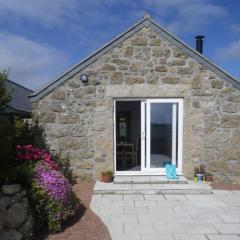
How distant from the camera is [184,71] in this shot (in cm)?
945

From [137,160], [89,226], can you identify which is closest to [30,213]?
[89,226]

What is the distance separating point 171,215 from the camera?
22.2 feet

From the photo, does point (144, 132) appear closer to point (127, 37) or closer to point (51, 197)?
point (127, 37)

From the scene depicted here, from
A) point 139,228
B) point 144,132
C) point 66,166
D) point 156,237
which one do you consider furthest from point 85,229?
point 144,132

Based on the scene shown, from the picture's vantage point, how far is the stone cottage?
31.0 feet

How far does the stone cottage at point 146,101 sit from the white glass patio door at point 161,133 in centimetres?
3

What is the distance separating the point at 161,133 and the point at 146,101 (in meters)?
1.05

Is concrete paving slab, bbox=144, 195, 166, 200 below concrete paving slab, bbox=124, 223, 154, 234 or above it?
above

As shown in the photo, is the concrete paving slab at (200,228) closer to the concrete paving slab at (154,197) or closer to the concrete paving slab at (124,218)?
the concrete paving slab at (124,218)

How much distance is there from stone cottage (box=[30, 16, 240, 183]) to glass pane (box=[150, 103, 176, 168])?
0.13 feet

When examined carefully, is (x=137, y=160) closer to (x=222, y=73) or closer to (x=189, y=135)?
(x=189, y=135)

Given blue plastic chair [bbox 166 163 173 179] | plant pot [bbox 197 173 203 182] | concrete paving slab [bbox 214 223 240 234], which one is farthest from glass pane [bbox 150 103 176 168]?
concrete paving slab [bbox 214 223 240 234]

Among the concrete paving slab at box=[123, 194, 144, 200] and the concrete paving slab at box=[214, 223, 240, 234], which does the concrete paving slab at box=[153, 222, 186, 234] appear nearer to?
the concrete paving slab at box=[214, 223, 240, 234]

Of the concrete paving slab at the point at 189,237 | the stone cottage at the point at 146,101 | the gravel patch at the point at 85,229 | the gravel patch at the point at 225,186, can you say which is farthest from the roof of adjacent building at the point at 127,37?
the concrete paving slab at the point at 189,237
